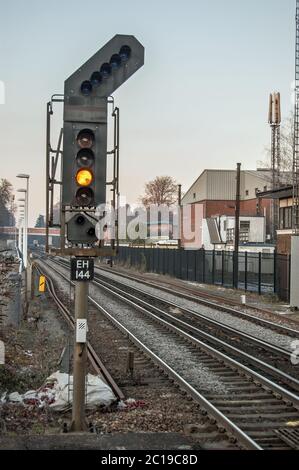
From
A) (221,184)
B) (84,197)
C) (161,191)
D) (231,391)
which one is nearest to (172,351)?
(231,391)

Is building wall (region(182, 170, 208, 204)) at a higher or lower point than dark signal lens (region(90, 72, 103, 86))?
higher

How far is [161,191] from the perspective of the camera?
10431 cm

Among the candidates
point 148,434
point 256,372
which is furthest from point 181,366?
point 148,434

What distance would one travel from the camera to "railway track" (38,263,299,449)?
725cm

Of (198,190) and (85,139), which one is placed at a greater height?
(198,190)

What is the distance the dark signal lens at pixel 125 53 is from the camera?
7.05m

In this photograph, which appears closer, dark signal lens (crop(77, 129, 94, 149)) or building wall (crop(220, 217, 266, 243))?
dark signal lens (crop(77, 129, 94, 149))

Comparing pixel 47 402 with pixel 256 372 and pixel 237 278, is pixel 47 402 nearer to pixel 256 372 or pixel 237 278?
pixel 256 372

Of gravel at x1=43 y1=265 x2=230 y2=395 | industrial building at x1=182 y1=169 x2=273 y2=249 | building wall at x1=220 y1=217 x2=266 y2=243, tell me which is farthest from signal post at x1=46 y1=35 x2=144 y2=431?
industrial building at x1=182 y1=169 x2=273 y2=249

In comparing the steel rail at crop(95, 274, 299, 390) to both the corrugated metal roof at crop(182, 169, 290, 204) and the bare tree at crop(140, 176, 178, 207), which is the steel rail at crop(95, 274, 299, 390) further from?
the bare tree at crop(140, 176, 178, 207)

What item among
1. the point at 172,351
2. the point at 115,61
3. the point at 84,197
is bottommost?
the point at 172,351

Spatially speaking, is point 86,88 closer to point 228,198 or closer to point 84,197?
point 84,197

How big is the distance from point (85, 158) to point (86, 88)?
0.88 m

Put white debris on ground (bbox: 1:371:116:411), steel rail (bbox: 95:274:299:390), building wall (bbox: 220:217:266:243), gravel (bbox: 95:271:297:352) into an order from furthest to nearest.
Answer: building wall (bbox: 220:217:266:243), gravel (bbox: 95:271:297:352), steel rail (bbox: 95:274:299:390), white debris on ground (bbox: 1:371:116:411)
